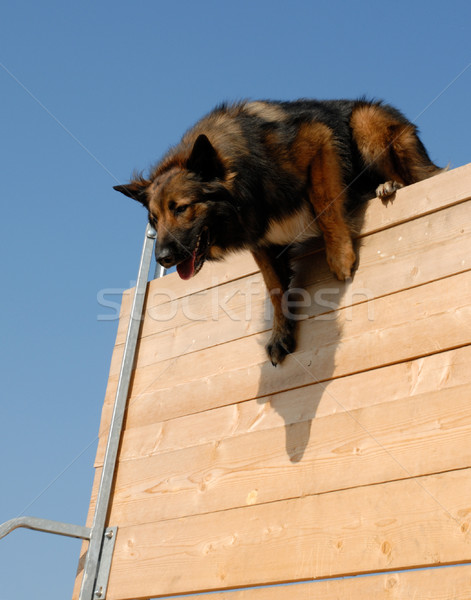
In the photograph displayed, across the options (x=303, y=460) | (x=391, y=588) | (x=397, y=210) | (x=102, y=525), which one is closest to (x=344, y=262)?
(x=397, y=210)

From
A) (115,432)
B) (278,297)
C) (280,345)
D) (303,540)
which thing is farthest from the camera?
(115,432)

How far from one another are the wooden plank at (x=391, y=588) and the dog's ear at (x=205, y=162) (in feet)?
6.42

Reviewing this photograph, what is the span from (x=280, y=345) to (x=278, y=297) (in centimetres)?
32

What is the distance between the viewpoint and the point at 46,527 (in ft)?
10.3

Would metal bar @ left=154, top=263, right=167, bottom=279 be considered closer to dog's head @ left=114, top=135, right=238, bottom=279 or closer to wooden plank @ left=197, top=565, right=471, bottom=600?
dog's head @ left=114, top=135, right=238, bottom=279

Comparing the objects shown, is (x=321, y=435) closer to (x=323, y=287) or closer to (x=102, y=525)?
(x=323, y=287)

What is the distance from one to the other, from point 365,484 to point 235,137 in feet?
6.15

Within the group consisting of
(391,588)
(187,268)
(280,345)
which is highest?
(187,268)

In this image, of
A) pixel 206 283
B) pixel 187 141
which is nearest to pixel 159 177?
pixel 187 141

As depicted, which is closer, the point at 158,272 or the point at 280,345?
the point at 280,345

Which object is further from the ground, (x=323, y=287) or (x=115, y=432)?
(x=323, y=287)

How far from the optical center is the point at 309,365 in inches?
119

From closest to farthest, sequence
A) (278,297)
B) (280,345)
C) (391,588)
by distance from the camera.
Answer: (391,588) < (280,345) < (278,297)

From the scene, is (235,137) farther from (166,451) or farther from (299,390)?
(166,451)
